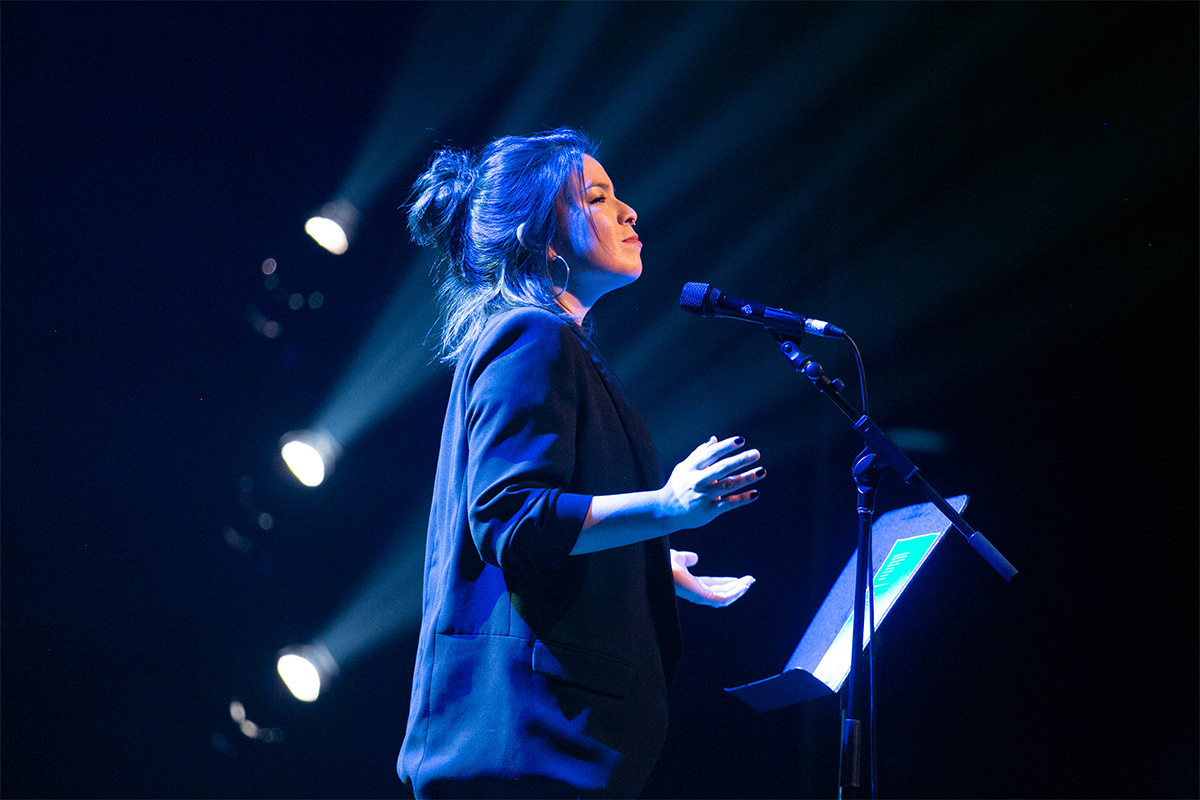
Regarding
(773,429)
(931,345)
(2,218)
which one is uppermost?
(2,218)

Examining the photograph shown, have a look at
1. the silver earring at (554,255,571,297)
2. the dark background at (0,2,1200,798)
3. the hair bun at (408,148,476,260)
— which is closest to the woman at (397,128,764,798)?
the silver earring at (554,255,571,297)

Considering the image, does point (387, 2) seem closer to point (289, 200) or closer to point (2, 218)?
point (289, 200)

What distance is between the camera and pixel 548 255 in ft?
5.50

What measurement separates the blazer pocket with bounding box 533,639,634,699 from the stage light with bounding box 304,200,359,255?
179 centimetres

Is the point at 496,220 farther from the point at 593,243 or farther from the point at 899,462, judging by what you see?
the point at 899,462

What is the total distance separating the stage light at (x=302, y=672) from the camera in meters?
2.42

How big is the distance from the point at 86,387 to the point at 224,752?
1134mm

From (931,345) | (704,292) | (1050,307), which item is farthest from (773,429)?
(704,292)

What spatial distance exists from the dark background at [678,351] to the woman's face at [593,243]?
3.53ft

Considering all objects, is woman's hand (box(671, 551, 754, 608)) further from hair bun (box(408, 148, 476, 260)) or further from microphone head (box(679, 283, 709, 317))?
hair bun (box(408, 148, 476, 260))

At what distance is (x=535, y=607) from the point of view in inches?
47.8

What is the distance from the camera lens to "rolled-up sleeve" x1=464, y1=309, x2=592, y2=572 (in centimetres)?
112

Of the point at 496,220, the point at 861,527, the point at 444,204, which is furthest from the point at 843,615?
the point at 444,204

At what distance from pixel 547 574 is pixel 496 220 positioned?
2.67 feet
